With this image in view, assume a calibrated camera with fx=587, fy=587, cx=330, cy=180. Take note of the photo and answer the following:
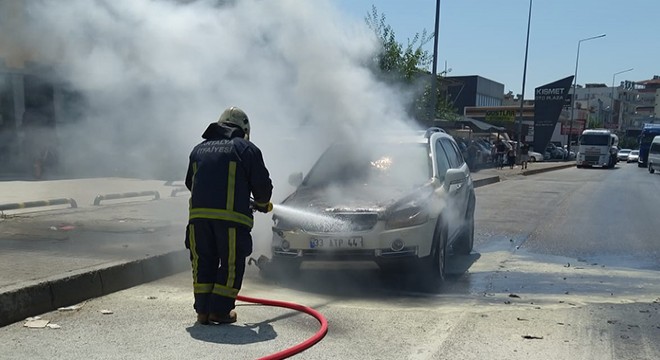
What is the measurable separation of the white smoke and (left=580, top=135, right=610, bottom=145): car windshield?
3382cm

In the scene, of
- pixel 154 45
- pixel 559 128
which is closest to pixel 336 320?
pixel 154 45

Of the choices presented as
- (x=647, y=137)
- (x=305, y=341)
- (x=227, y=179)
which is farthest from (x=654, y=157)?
(x=227, y=179)

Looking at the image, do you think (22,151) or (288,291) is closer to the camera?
(288,291)

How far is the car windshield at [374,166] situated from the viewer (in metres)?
6.50

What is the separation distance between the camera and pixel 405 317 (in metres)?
4.74

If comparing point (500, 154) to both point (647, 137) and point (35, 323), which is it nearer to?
point (647, 137)

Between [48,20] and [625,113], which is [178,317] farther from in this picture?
[625,113]

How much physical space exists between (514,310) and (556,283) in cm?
135

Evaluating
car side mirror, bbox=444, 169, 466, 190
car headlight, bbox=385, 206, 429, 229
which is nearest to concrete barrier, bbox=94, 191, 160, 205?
car side mirror, bbox=444, 169, 466, 190

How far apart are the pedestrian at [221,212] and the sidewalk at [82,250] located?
1326 mm

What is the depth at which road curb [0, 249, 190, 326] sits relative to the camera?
4.44 metres

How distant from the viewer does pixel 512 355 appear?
3861mm

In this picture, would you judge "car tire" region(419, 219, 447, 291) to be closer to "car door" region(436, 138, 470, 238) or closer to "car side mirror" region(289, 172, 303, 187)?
"car door" region(436, 138, 470, 238)

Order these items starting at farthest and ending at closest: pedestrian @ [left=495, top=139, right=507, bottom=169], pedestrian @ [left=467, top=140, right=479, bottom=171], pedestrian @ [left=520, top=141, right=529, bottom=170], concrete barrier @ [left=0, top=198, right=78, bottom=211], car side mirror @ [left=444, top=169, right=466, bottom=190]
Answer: pedestrian @ [left=520, top=141, right=529, bottom=170] < pedestrian @ [left=495, top=139, right=507, bottom=169] < pedestrian @ [left=467, top=140, right=479, bottom=171] < concrete barrier @ [left=0, top=198, right=78, bottom=211] < car side mirror @ [left=444, top=169, right=466, bottom=190]
